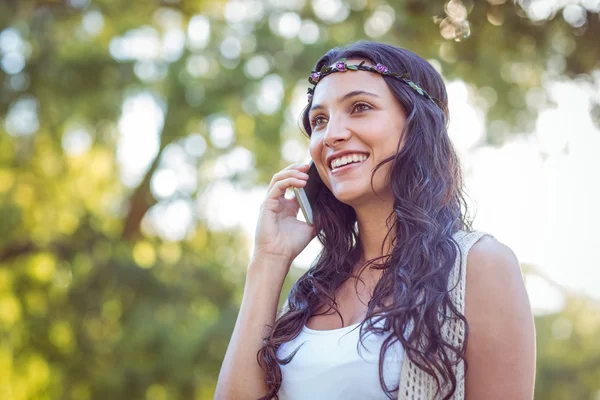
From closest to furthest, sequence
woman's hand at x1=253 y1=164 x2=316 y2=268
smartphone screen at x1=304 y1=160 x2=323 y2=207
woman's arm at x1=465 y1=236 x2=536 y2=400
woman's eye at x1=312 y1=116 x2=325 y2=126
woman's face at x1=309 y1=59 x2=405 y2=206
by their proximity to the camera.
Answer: woman's arm at x1=465 y1=236 x2=536 y2=400
woman's face at x1=309 y1=59 x2=405 y2=206
woman's eye at x1=312 y1=116 x2=325 y2=126
woman's hand at x1=253 y1=164 x2=316 y2=268
smartphone screen at x1=304 y1=160 x2=323 y2=207

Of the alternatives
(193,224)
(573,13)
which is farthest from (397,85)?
(193,224)

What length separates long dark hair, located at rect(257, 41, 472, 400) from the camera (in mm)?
1731

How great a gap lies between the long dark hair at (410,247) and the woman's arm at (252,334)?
47mm

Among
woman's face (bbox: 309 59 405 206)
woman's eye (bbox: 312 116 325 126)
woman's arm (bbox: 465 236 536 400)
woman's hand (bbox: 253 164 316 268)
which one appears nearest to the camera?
woman's arm (bbox: 465 236 536 400)

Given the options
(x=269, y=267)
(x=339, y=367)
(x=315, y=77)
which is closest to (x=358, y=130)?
(x=315, y=77)

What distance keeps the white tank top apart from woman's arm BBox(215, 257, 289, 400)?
0.13 m

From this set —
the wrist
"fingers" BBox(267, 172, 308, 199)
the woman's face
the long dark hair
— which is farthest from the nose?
the wrist

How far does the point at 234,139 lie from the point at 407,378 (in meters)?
6.77

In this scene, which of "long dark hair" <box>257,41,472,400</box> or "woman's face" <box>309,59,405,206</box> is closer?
"long dark hair" <box>257,41,472,400</box>

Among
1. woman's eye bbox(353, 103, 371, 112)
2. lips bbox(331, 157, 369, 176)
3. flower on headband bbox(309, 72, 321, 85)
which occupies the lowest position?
lips bbox(331, 157, 369, 176)

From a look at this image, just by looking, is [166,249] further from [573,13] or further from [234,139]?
[573,13]

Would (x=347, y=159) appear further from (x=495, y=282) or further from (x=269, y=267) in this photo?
(x=495, y=282)

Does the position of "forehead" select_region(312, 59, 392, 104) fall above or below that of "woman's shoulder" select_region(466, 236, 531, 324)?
above

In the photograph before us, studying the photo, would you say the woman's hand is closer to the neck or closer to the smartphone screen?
the smartphone screen
